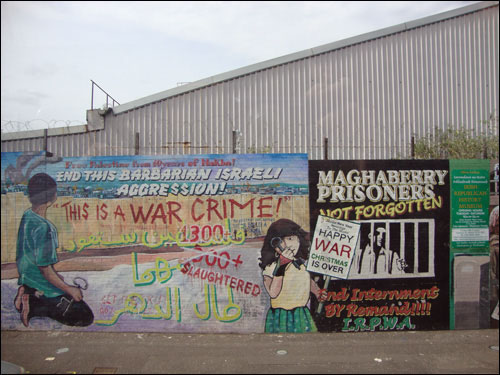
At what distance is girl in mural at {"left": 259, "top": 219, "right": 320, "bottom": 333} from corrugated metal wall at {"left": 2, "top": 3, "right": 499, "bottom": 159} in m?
3.72

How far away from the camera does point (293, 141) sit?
9.77 m

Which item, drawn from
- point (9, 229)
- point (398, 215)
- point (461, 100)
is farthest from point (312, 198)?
point (461, 100)

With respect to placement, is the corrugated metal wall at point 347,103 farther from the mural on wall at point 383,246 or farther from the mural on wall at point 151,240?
the mural on wall at point 383,246

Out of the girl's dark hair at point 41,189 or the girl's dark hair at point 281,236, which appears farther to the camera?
the girl's dark hair at point 41,189

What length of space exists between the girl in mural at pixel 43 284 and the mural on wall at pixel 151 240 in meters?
0.02

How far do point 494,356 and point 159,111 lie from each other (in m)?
8.58

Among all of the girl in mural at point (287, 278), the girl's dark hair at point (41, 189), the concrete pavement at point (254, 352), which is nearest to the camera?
the concrete pavement at point (254, 352)

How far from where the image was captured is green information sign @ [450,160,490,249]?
244 inches

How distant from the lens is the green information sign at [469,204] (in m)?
6.19

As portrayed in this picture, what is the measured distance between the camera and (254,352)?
5250mm

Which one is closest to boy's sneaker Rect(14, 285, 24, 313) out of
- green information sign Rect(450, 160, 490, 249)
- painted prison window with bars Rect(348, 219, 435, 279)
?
painted prison window with bars Rect(348, 219, 435, 279)

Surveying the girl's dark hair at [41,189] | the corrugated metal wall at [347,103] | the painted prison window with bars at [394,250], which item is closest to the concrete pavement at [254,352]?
the painted prison window with bars at [394,250]

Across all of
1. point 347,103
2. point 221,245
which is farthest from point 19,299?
point 347,103

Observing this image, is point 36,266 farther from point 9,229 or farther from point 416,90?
point 416,90
